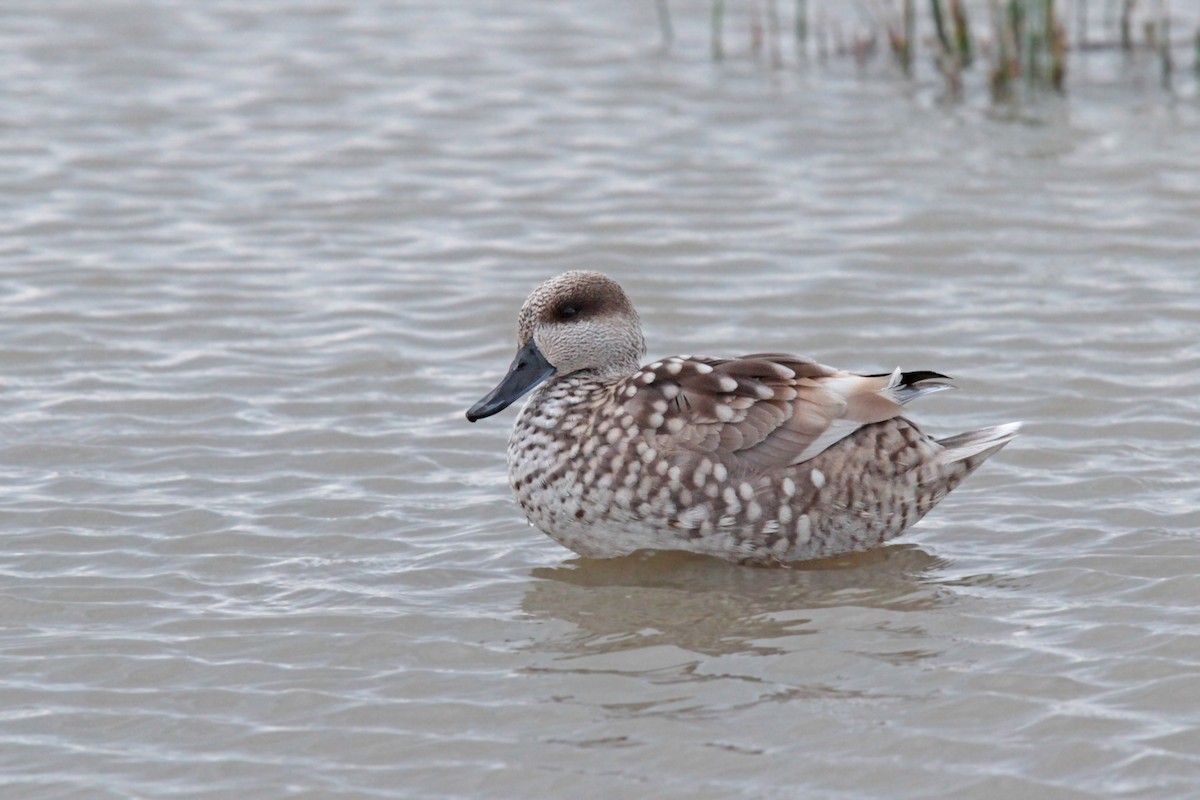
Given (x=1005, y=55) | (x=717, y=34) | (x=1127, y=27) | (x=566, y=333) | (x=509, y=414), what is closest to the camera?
(x=566, y=333)

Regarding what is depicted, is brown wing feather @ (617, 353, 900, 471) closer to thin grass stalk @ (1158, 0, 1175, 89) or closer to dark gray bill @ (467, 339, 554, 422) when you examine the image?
dark gray bill @ (467, 339, 554, 422)

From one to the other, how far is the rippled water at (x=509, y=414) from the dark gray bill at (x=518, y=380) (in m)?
0.49

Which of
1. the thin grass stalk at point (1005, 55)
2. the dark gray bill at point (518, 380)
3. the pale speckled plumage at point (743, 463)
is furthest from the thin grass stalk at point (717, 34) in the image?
the pale speckled plumage at point (743, 463)

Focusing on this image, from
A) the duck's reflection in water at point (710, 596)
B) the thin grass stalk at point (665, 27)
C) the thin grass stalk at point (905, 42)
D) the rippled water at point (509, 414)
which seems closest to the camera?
the rippled water at point (509, 414)

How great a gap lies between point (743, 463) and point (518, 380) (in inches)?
37.2

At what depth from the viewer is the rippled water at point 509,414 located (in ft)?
16.7

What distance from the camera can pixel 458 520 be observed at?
674 centimetres

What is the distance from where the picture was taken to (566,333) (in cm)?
653

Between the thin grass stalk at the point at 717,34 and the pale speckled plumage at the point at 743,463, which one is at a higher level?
the thin grass stalk at the point at 717,34

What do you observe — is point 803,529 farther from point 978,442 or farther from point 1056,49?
point 1056,49

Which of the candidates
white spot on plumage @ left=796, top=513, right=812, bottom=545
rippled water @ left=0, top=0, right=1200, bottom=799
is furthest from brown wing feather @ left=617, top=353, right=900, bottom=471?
rippled water @ left=0, top=0, right=1200, bottom=799

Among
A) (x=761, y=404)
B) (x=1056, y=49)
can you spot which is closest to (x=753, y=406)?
(x=761, y=404)

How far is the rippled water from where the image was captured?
509 centimetres

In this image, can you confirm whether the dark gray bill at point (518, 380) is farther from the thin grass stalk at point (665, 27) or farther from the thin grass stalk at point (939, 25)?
the thin grass stalk at point (665, 27)
